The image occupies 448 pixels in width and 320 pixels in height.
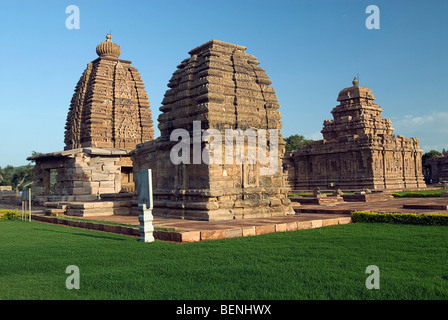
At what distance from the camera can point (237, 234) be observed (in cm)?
879

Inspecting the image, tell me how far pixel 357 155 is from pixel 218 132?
25.8 meters

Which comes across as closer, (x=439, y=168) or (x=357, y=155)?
(x=357, y=155)

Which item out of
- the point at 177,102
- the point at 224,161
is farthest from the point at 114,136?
the point at 224,161

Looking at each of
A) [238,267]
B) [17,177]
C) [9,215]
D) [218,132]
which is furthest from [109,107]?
[17,177]

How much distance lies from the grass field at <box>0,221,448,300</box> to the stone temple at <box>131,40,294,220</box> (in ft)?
10.9

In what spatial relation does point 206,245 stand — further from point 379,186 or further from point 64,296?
point 379,186

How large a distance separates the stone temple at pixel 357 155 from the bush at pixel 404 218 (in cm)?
2382

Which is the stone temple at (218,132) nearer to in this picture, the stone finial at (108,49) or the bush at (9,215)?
the bush at (9,215)

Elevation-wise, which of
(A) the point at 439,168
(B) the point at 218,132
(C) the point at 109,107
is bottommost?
(A) the point at 439,168

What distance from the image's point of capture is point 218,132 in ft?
38.9

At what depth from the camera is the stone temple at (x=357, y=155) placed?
3422 cm

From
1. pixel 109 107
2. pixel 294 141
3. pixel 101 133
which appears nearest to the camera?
pixel 101 133

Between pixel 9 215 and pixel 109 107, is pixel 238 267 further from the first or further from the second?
pixel 109 107
